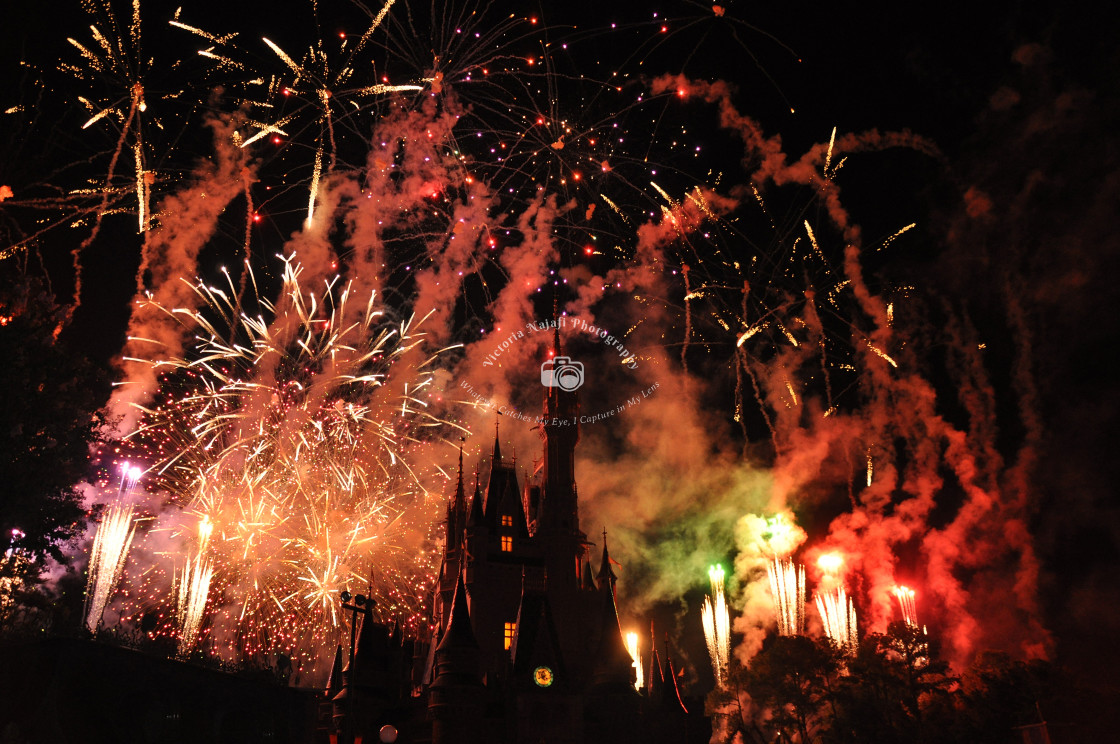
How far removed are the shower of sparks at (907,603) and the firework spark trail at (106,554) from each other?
55.4 metres

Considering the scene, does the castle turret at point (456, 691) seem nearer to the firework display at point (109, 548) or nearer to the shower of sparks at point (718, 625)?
the firework display at point (109, 548)

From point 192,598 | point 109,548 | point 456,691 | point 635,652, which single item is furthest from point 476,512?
point 635,652

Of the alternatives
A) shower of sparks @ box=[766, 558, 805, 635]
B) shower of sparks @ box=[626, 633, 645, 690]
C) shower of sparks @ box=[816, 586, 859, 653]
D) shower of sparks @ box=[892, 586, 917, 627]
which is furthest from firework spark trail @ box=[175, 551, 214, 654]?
shower of sparks @ box=[892, 586, 917, 627]

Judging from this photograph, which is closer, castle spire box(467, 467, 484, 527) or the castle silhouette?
the castle silhouette

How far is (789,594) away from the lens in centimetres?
7044

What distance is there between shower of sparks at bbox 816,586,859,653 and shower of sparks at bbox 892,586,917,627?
4145 mm

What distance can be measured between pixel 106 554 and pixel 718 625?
167 feet

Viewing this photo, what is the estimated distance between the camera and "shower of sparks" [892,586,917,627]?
206 feet

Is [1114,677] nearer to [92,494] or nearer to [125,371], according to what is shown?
[125,371]

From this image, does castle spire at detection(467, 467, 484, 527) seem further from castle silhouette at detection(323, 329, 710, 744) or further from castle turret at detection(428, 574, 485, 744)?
castle turret at detection(428, 574, 485, 744)

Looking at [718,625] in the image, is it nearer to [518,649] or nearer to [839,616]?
[839,616]

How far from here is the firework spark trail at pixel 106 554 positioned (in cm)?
4906

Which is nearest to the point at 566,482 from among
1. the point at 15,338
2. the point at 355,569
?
the point at 355,569

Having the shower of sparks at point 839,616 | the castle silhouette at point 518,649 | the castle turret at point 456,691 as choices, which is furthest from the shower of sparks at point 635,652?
the castle turret at point 456,691
